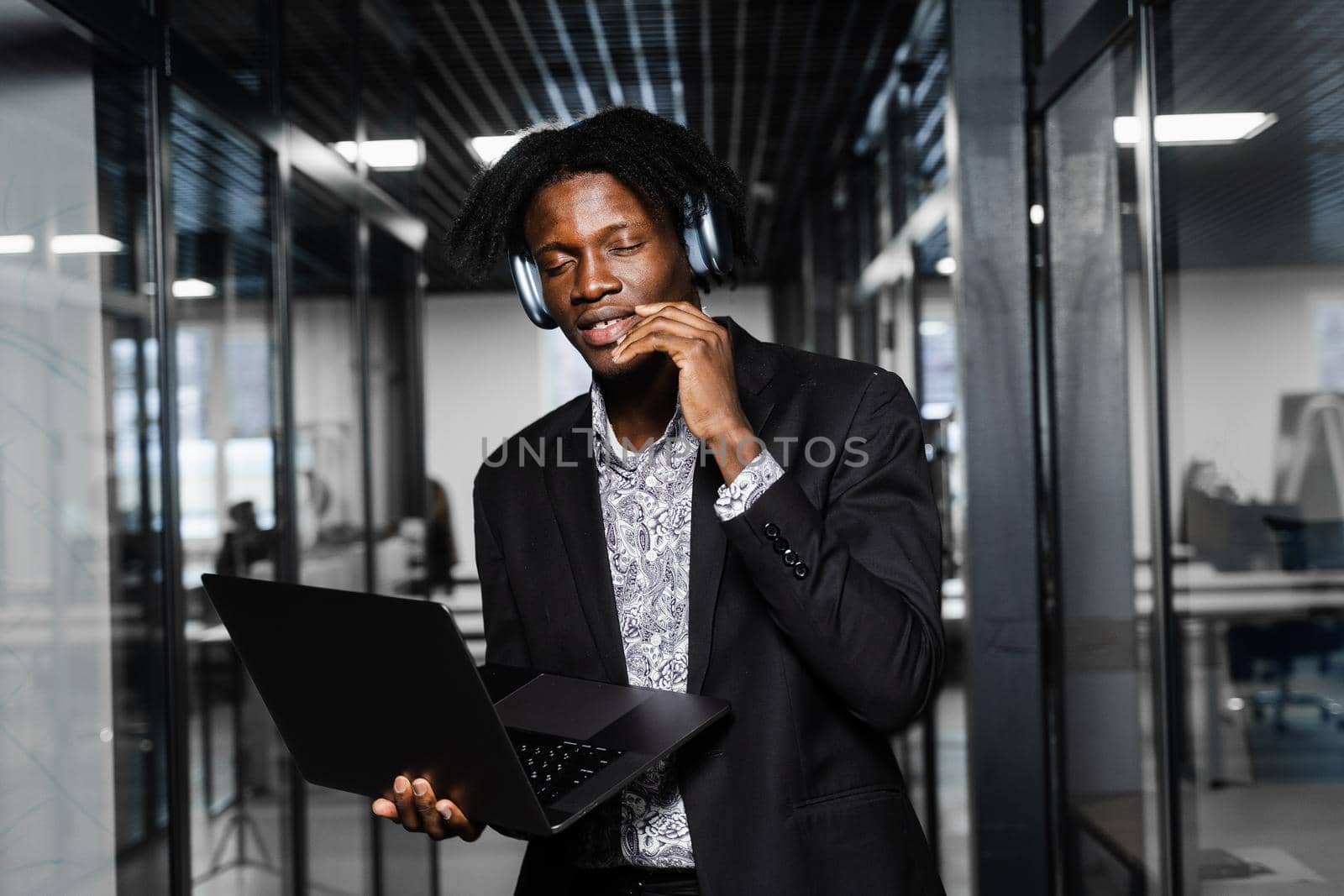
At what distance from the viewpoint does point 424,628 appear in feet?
3.29

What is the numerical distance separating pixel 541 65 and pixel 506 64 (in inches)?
5.8

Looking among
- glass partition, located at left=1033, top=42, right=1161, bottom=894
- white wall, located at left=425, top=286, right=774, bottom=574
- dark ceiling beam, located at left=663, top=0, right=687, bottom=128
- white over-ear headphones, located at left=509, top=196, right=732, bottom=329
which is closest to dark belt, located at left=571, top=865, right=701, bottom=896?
white over-ear headphones, located at left=509, top=196, right=732, bottom=329

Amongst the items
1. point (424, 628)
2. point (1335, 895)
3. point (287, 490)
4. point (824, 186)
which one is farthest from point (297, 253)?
point (824, 186)

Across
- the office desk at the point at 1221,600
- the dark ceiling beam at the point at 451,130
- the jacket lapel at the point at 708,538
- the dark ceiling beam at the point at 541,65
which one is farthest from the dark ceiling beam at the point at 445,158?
the jacket lapel at the point at 708,538

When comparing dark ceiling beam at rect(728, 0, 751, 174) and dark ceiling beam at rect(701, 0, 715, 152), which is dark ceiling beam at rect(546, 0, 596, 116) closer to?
dark ceiling beam at rect(701, 0, 715, 152)

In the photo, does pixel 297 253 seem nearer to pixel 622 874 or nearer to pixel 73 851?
pixel 73 851

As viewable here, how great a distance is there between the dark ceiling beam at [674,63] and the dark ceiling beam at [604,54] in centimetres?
24

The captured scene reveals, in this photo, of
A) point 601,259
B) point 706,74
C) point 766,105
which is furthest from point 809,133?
point 601,259

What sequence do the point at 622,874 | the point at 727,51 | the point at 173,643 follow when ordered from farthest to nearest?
the point at 727,51, the point at 173,643, the point at 622,874

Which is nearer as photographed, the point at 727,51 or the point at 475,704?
the point at 475,704

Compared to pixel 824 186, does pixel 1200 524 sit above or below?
below

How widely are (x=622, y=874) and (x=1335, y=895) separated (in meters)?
0.90

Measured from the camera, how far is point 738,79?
5.54 metres

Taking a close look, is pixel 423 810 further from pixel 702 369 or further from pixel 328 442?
pixel 328 442
